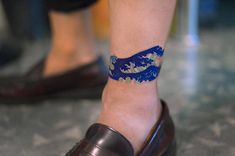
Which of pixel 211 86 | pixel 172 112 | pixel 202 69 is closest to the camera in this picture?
pixel 172 112

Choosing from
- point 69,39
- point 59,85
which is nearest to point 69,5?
point 69,39

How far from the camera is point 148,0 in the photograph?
0.50 metres

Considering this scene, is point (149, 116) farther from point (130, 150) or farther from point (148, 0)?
point (148, 0)

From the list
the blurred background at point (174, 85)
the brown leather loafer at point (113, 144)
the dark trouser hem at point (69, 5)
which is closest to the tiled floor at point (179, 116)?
the blurred background at point (174, 85)

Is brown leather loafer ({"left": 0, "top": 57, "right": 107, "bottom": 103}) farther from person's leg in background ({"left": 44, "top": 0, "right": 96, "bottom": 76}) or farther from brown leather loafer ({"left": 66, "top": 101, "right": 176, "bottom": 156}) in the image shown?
brown leather loafer ({"left": 66, "top": 101, "right": 176, "bottom": 156})

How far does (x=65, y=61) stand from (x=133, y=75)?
0.38 metres

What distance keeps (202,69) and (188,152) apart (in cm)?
46

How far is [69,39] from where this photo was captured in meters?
0.88

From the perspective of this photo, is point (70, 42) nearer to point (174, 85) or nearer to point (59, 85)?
point (59, 85)

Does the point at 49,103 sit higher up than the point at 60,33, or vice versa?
the point at 60,33

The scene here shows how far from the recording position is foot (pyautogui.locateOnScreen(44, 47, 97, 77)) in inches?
34.4

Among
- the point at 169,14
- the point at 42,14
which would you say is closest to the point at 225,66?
the point at 169,14

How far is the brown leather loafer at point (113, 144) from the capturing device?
51cm

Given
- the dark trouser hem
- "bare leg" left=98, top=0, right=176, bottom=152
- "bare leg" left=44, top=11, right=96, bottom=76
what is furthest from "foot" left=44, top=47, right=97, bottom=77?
"bare leg" left=98, top=0, right=176, bottom=152
